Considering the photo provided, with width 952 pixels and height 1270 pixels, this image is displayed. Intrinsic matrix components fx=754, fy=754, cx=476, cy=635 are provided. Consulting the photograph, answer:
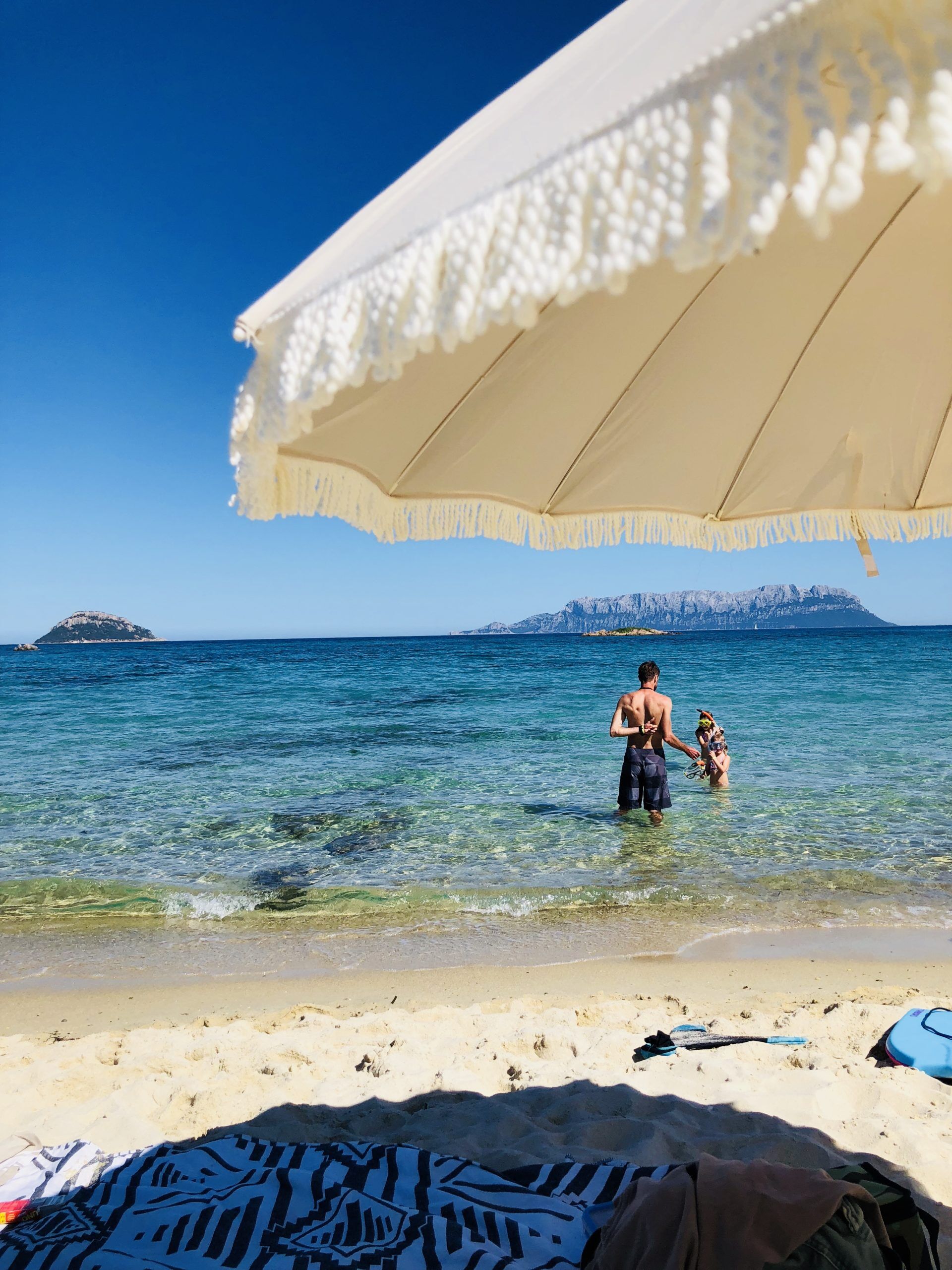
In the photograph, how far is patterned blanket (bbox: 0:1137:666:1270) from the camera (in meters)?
1.79

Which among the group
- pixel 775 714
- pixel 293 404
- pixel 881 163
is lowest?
pixel 775 714

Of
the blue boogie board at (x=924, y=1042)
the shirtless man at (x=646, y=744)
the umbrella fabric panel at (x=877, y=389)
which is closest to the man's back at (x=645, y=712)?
the shirtless man at (x=646, y=744)

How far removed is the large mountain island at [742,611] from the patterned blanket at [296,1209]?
126 meters

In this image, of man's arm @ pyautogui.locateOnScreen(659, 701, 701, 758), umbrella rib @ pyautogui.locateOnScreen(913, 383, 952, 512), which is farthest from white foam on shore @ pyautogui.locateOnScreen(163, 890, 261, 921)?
umbrella rib @ pyautogui.locateOnScreen(913, 383, 952, 512)

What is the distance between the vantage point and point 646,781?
8.26m

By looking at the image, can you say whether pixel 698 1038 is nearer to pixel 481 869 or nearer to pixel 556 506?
pixel 556 506

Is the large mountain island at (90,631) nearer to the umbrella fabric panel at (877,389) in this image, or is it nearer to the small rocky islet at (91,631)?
the small rocky islet at (91,631)

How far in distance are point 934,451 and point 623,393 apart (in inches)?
41.8

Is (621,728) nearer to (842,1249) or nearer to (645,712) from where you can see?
(645,712)

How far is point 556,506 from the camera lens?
96.0 inches

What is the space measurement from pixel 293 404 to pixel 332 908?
569 centimetres

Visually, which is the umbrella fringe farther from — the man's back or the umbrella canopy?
the man's back

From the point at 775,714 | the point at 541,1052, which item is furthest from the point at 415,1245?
the point at 775,714

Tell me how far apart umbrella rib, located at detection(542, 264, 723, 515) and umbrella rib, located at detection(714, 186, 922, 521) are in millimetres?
324
